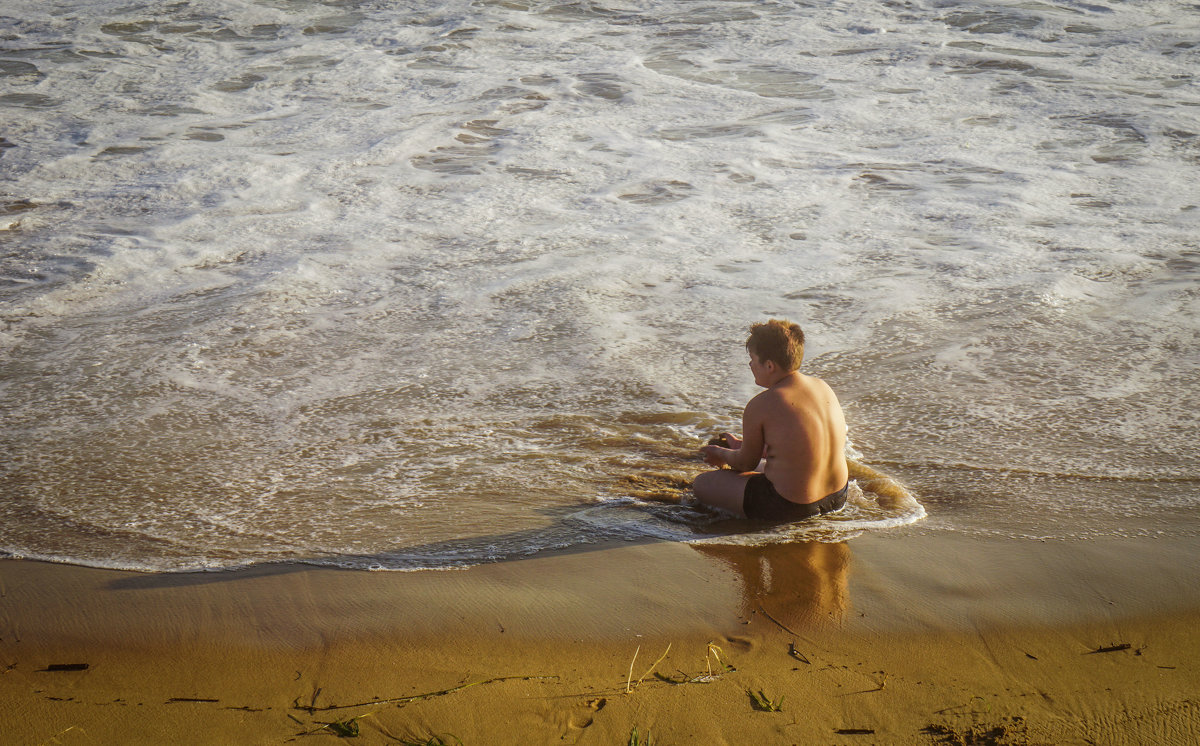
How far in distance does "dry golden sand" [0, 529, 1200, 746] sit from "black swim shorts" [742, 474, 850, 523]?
0.68 ft

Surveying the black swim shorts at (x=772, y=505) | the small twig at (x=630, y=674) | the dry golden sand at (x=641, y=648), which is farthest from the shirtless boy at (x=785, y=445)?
the small twig at (x=630, y=674)

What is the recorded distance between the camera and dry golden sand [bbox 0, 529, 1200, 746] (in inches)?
96.6

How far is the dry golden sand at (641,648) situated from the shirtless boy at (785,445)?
0.76 ft

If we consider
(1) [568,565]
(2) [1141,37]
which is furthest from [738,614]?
(2) [1141,37]

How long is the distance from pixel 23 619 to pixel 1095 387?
4.54 metres

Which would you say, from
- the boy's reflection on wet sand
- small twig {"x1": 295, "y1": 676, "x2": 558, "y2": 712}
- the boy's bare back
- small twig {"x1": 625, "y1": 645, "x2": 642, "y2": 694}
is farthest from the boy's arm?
small twig {"x1": 295, "y1": 676, "x2": 558, "y2": 712}

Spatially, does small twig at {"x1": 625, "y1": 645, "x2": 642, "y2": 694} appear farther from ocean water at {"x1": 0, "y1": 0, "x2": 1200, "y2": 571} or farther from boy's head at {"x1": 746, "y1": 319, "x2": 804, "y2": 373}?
boy's head at {"x1": 746, "y1": 319, "x2": 804, "y2": 373}

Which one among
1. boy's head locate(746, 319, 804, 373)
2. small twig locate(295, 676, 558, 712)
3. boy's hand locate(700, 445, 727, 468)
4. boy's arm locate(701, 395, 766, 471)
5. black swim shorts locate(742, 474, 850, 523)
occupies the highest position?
boy's head locate(746, 319, 804, 373)

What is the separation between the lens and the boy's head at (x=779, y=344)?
3.56m

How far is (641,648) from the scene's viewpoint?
2809 mm

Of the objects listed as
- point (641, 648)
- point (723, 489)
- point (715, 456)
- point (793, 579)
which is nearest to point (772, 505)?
point (723, 489)

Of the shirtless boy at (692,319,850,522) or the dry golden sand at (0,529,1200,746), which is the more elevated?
the shirtless boy at (692,319,850,522)

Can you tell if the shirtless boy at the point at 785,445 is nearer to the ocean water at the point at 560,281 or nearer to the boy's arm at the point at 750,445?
the boy's arm at the point at 750,445

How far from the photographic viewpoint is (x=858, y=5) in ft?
45.0
